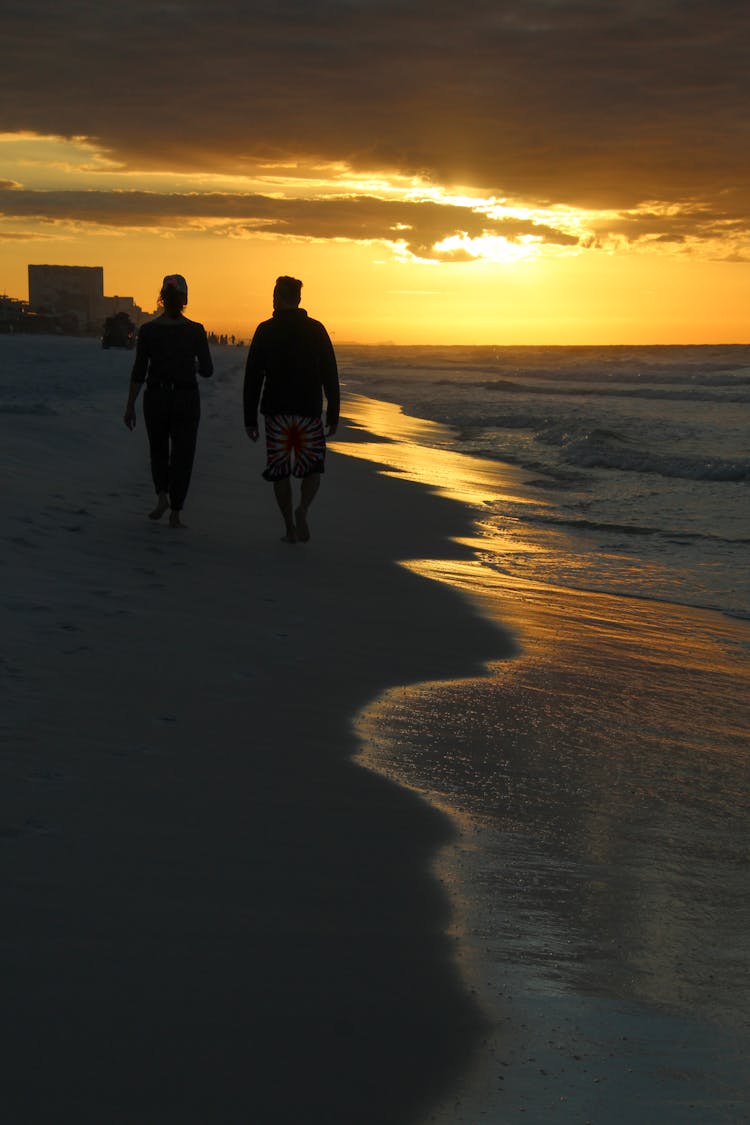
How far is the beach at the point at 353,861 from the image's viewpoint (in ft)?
6.84

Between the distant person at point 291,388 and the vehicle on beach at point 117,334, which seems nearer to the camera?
the distant person at point 291,388

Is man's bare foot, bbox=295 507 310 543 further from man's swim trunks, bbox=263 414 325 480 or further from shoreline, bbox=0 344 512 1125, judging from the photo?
shoreline, bbox=0 344 512 1125

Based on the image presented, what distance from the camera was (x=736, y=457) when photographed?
18375 millimetres

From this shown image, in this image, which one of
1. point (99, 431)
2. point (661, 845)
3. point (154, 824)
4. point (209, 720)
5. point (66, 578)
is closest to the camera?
point (154, 824)

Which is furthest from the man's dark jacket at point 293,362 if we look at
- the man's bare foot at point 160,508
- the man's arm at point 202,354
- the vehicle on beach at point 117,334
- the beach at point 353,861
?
the vehicle on beach at point 117,334

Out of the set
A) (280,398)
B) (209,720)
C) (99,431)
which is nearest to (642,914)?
(209,720)

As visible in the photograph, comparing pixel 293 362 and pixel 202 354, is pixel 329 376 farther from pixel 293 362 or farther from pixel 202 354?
pixel 202 354

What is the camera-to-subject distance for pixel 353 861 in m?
2.99

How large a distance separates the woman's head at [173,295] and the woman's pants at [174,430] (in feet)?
1.79

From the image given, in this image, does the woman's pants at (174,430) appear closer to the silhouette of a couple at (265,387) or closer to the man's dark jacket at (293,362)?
the silhouette of a couple at (265,387)

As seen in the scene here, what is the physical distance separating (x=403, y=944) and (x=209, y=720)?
5.12 ft

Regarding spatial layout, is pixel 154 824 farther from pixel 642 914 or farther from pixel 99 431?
pixel 99 431

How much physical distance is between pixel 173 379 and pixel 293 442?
3.05 feet

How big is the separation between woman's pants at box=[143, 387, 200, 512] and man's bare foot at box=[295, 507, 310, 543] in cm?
80
